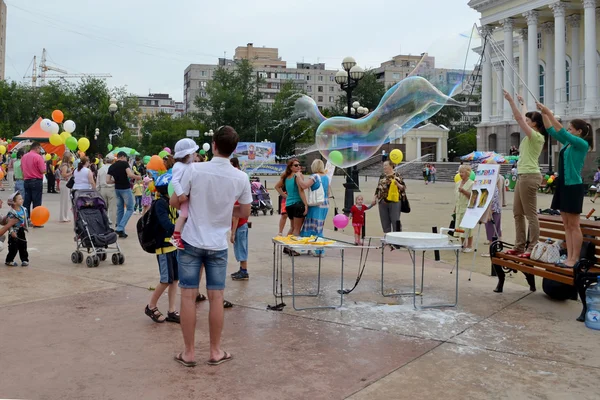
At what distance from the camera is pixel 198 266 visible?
4773 millimetres

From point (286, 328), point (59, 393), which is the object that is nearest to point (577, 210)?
point (286, 328)

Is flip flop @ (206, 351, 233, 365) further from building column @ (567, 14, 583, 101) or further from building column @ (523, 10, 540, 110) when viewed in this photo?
building column @ (567, 14, 583, 101)

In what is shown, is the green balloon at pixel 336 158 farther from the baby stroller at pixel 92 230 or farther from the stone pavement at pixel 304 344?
the baby stroller at pixel 92 230

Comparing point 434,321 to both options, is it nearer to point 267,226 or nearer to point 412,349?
point 412,349

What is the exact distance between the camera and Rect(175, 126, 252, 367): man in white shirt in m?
4.69

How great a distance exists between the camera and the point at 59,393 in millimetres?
4113

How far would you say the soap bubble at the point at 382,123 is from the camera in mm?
12086

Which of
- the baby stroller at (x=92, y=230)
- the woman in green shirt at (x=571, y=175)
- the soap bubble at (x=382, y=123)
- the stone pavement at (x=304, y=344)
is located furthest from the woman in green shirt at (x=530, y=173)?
the baby stroller at (x=92, y=230)

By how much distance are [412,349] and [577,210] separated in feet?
8.49

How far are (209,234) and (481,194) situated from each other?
15.5ft

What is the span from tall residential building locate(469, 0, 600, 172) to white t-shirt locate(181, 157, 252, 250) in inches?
1705

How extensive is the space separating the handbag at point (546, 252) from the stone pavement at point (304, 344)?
0.55 m

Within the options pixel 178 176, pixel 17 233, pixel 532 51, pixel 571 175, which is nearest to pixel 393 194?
pixel 571 175

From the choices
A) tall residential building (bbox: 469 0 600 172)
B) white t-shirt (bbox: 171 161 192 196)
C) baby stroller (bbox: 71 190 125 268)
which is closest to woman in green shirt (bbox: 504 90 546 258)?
white t-shirt (bbox: 171 161 192 196)
